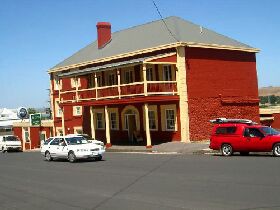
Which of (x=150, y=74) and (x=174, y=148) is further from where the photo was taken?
(x=150, y=74)

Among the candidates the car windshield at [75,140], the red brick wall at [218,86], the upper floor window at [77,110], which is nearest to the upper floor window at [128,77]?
the red brick wall at [218,86]

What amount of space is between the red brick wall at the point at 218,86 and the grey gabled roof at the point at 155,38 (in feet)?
3.65

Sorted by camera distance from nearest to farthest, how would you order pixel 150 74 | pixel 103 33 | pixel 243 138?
pixel 243 138 → pixel 150 74 → pixel 103 33

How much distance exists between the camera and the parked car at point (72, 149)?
24594 mm

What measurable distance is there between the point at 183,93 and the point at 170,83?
119 cm

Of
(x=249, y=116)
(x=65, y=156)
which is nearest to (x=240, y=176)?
(x=65, y=156)

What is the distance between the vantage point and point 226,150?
2344 cm

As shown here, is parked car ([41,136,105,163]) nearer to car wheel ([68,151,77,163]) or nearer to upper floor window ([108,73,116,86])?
car wheel ([68,151,77,163])

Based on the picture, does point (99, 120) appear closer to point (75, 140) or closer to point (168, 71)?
point (168, 71)

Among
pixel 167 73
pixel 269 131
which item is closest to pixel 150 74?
pixel 167 73

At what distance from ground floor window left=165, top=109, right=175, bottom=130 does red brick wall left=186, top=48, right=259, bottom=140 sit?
154 centimetres

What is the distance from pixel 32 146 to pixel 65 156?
1144 inches

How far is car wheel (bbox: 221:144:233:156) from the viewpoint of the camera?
2325 cm

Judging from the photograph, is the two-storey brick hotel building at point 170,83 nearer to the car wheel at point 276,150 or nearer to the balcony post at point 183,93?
the balcony post at point 183,93
